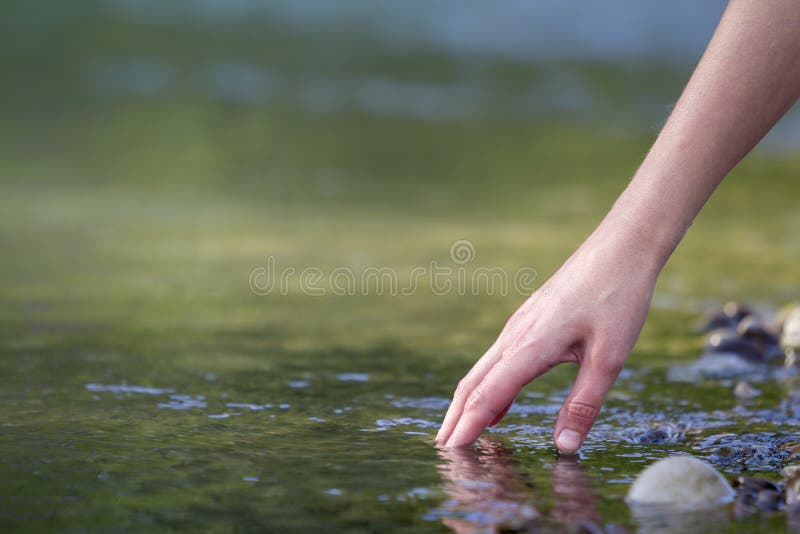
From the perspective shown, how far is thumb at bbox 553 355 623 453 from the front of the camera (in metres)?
1.41

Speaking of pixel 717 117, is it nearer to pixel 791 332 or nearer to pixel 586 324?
pixel 586 324

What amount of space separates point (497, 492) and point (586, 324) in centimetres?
27

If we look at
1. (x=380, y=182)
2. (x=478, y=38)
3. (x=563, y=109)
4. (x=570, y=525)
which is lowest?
(x=570, y=525)

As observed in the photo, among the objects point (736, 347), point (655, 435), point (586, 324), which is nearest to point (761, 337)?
point (736, 347)

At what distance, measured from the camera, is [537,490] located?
4.74 ft

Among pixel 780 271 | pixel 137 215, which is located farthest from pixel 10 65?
pixel 780 271

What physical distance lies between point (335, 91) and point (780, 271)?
11132mm

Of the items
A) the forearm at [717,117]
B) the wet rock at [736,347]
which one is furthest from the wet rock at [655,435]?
the wet rock at [736,347]

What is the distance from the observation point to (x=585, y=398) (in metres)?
1.43

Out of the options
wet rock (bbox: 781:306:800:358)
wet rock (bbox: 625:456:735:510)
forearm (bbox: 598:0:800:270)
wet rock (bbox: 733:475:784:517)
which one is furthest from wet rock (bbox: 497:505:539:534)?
wet rock (bbox: 781:306:800:358)

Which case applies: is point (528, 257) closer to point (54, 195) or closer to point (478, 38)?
point (54, 195)

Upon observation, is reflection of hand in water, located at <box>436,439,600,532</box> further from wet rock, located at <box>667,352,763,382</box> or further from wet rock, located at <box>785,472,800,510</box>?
wet rock, located at <box>667,352,763,382</box>

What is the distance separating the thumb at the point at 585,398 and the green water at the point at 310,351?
0.07 metres

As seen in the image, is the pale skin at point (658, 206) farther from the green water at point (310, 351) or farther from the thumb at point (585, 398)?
the green water at point (310, 351)
